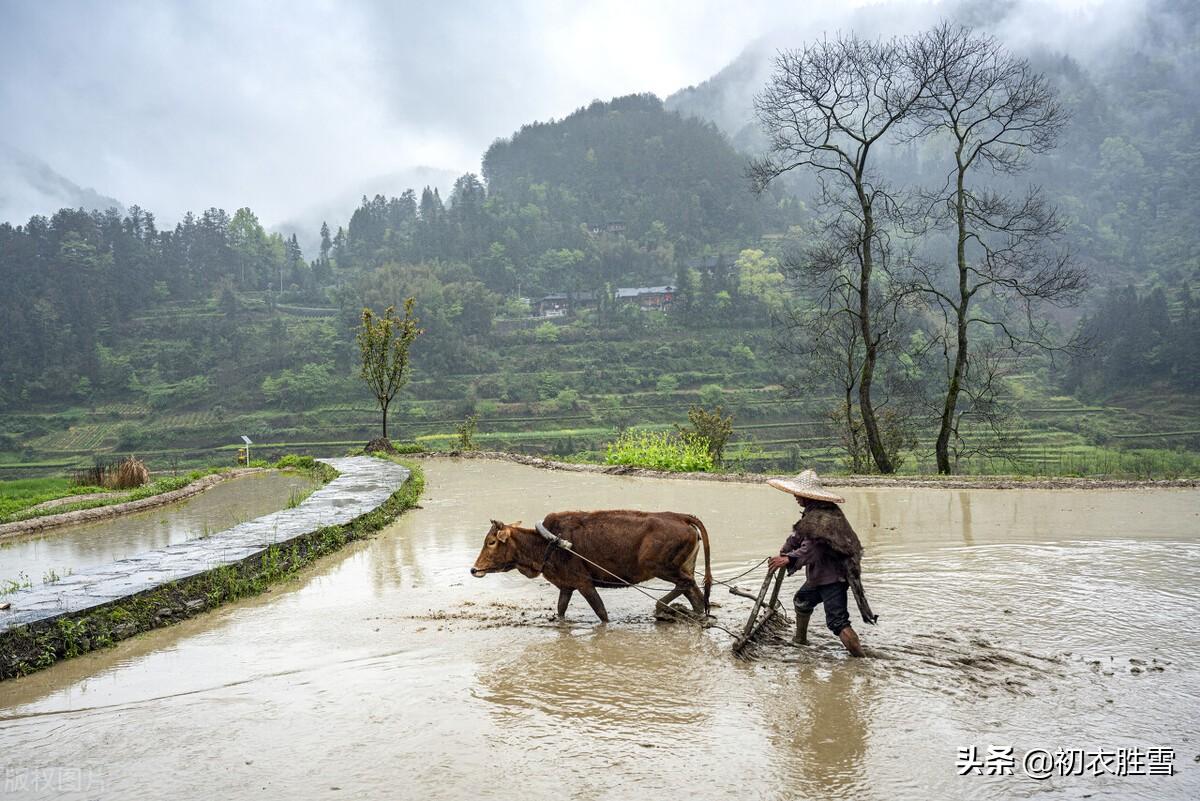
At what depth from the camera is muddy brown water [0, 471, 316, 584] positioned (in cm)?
1048

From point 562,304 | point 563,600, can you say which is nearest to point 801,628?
point 563,600

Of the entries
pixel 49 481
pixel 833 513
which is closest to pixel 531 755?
pixel 833 513

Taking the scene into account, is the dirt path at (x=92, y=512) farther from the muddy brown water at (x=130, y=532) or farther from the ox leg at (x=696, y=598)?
the ox leg at (x=696, y=598)

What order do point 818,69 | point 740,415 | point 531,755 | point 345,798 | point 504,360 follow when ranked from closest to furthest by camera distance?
point 345,798 → point 531,755 → point 818,69 → point 740,415 → point 504,360

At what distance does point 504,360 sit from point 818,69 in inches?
2199

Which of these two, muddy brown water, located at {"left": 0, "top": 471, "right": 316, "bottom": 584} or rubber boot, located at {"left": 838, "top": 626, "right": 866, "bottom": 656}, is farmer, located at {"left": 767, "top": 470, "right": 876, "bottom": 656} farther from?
muddy brown water, located at {"left": 0, "top": 471, "right": 316, "bottom": 584}

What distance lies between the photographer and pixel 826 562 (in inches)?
229

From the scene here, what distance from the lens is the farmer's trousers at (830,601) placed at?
5.63 meters

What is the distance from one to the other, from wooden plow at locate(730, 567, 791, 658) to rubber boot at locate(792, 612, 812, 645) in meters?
0.20

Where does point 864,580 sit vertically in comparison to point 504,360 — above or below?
below

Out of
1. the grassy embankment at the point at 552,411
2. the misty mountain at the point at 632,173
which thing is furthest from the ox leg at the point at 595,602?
the misty mountain at the point at 632,173

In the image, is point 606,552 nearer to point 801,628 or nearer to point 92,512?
point 801,628

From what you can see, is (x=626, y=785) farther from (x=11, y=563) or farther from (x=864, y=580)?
(x=11, y=563)

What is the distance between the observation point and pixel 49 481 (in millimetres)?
22328
